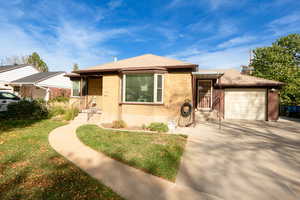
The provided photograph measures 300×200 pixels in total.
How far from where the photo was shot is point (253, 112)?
11.4m

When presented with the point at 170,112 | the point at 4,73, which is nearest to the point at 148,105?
the point at 170,112

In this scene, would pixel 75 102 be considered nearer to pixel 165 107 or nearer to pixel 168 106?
pixel 165 107

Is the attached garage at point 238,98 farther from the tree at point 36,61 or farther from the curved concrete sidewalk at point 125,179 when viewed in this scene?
the tree at point 36,61

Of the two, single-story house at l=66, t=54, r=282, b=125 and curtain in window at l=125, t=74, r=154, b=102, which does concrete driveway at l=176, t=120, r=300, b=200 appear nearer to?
single-story house at l=66, t=54, r=282, b=125

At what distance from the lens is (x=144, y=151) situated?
14.3 ft

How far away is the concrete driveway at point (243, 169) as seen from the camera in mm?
2744

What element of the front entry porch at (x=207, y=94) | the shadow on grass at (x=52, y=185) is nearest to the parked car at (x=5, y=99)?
the shadow on grass at (x=52, y=185)

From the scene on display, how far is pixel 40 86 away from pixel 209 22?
2230 centimetres

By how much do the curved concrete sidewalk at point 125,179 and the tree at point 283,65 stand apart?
20306 millimetres

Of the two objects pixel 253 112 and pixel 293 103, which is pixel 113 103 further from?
pixel 293 103

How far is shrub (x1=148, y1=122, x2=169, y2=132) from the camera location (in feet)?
23.4

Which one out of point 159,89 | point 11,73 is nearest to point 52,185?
point 159,89

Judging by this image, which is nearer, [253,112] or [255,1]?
[255,1]

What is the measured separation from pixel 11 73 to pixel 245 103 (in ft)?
103
